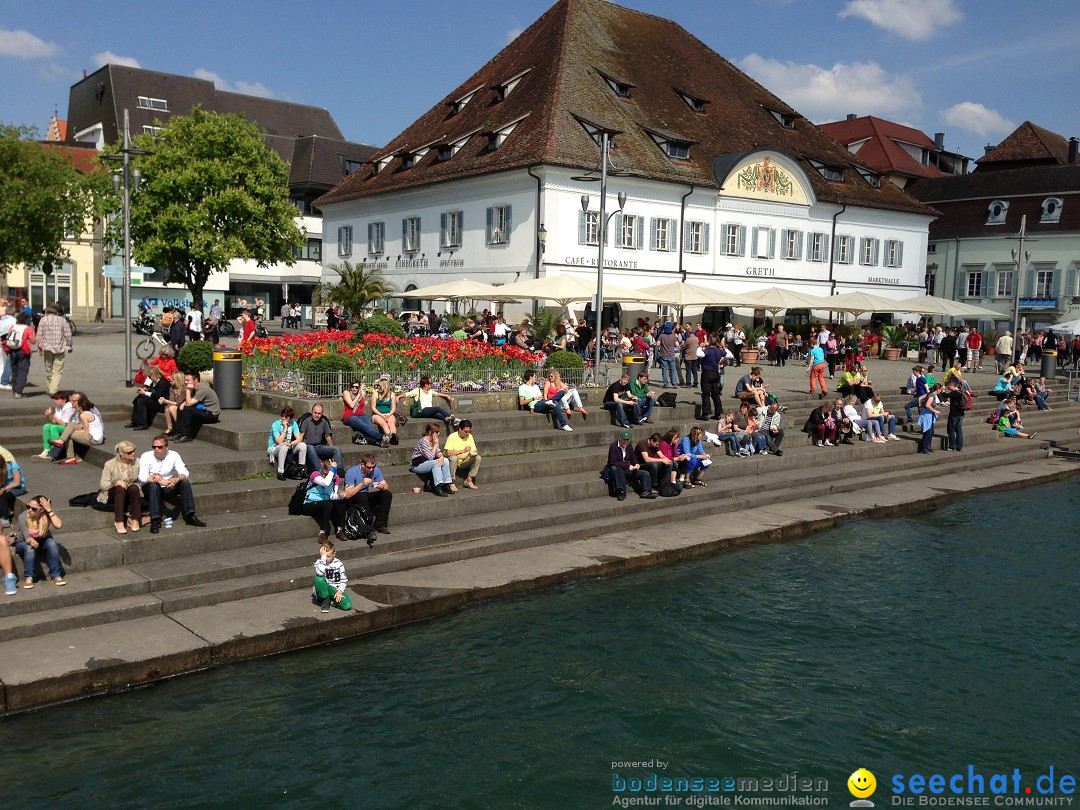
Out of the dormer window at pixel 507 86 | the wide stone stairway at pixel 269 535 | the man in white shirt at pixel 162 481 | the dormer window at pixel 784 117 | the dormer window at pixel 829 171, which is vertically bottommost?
the wide stone stairway at pixel 269 535

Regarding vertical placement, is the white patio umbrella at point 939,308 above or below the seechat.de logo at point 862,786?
above

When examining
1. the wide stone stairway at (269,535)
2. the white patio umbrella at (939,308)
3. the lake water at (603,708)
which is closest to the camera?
the lake water at (603,708)

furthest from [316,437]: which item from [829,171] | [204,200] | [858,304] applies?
[829,171]

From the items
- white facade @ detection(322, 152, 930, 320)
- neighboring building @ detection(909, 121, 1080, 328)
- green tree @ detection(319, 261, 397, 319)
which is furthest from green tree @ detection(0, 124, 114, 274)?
neighboring building @ detection(909, 121, 1080, 328)

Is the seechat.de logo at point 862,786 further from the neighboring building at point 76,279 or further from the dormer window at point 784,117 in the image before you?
the neighboring building at point 76,279

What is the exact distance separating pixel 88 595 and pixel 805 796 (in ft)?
24.9

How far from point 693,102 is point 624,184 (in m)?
9.31

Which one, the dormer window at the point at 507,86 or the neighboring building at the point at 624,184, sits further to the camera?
the dormer window at the point at 507,86

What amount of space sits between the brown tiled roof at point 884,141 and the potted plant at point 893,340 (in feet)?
102

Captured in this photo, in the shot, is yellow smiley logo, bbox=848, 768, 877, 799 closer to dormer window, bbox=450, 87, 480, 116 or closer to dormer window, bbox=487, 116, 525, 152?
dormer window, bbox=487, 116, 525, 152

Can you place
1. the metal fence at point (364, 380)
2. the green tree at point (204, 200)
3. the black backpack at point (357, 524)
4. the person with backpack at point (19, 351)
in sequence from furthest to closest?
the green tree at point (204, 200) < the person with backpack at point (19, 351) < the metal fence at point (364, 380) < the black backpack at point (357, 524)

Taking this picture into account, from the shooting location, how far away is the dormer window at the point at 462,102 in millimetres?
46344

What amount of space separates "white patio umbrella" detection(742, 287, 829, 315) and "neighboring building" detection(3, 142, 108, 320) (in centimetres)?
3688

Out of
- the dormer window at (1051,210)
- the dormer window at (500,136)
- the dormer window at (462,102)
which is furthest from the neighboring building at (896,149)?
the dormer window at (500,136)
